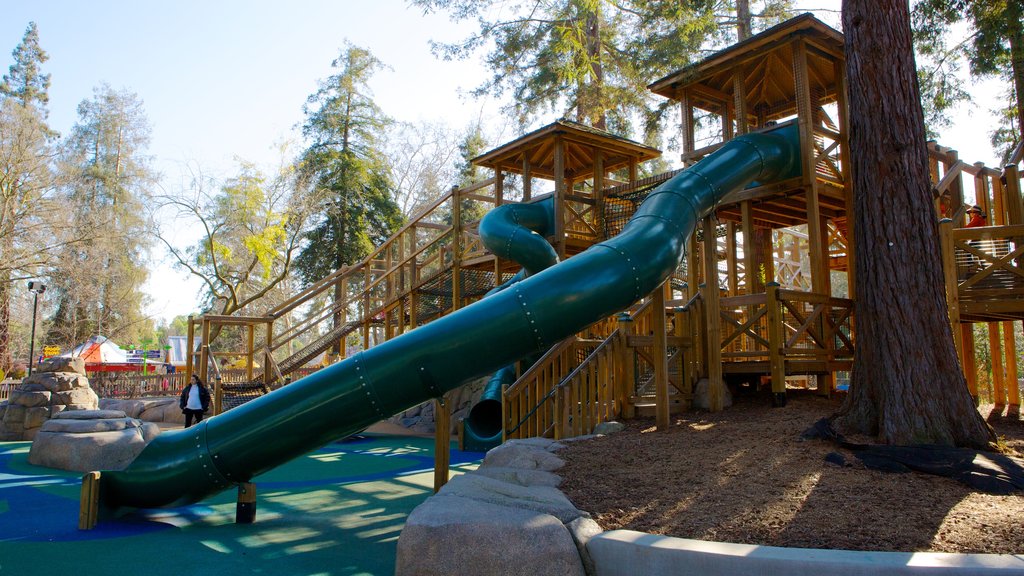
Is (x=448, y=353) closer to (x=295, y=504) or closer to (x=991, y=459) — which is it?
(x=295, y=504)

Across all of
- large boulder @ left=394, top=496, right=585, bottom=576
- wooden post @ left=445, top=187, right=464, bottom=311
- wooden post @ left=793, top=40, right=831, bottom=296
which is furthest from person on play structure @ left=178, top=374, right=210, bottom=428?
wooden post @ left=793, top=40, right=831, bottom=296

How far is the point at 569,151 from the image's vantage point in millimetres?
15133

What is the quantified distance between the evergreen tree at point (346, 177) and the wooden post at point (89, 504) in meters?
26.7

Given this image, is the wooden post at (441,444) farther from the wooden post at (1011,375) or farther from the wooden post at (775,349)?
the wooden post at (1011,375)

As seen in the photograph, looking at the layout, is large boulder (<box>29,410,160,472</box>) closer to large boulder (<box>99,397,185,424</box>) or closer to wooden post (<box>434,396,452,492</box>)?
wooden post (<box>434,396,452,492</box>)

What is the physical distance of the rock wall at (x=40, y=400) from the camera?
14.2 meters

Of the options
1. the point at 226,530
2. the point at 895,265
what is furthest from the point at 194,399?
the point at 895,265

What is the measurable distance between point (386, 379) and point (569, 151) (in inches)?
404

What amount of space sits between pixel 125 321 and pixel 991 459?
42.6 metres

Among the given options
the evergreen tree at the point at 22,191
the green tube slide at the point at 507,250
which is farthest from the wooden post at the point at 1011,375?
the evergreen tree at the point at 22,191

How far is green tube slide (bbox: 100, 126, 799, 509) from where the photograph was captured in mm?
5918

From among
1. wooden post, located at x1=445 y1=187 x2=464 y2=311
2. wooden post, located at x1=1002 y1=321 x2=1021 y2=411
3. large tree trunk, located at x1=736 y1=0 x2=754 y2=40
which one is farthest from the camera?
large tree trunk, located at x1=736 y1=0 x2=754 y2=40

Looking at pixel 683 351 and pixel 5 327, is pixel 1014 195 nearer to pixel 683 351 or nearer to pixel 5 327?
pixel 683 351

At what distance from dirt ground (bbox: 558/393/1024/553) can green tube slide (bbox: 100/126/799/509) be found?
1.30 metres
